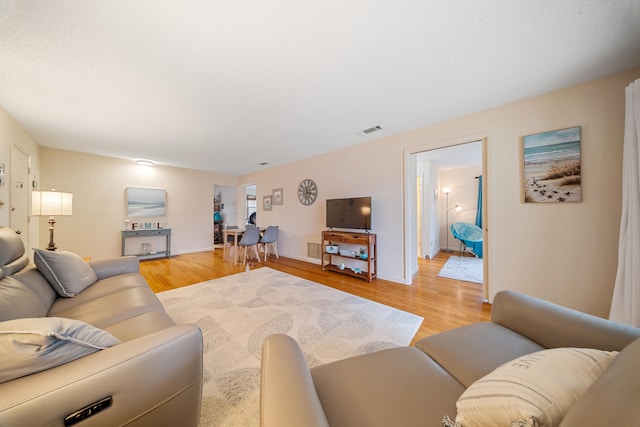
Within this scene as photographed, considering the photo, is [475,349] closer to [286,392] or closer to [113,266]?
[286,392]

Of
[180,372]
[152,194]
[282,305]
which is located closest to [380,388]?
[180,372]

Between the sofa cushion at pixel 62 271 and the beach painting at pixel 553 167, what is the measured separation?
4284mm

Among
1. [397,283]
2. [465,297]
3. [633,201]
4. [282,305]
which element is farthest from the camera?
[397,283]

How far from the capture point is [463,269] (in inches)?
150

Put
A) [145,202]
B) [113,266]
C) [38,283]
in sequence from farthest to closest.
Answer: [145,202] → [113,266] → [38,283]

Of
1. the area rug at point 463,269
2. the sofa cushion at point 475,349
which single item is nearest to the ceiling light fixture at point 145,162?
the sofa cushion at point 475,349

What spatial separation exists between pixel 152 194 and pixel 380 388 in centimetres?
619

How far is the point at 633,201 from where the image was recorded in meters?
1.59

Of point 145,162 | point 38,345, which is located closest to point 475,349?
point 38,345

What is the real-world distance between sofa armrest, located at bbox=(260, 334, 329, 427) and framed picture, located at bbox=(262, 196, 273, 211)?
15.9ft

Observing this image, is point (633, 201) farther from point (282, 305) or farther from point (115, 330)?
point (115, 330)

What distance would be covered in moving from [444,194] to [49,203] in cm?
752

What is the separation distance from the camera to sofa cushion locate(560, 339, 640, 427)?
31 centimetres

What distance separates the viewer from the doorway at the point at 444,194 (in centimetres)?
439
